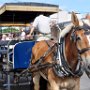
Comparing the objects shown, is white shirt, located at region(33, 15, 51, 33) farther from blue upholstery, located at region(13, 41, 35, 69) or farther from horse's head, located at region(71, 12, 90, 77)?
horse's head, located at region(71, 12, 90, 77)

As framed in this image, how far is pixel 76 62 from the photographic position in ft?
16.4

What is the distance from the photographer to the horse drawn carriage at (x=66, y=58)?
176 inches

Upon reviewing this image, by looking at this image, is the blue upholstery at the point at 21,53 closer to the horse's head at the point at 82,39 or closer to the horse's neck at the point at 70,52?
the horse's neck at the point at 70,52

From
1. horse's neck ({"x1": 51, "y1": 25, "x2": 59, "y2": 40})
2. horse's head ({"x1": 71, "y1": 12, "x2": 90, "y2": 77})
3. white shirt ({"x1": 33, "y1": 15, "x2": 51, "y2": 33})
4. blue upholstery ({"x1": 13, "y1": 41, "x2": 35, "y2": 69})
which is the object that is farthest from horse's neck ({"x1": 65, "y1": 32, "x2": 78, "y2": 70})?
blue upholstery ({"x1": 13, "y1": 41, "x2": 35, "y2": 69})

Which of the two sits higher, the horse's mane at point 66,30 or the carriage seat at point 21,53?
the horse's mane at point 66,30

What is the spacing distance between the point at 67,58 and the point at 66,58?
0.02 m

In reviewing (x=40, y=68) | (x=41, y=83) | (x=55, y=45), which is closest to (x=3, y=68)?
(x=41, y=83)

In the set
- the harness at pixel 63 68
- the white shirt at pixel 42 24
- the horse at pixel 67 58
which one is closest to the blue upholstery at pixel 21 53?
the white shirt at pixel 42 24

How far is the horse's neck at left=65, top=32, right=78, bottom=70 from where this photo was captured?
16.0ft

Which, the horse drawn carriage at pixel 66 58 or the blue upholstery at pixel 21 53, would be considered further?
the blue upholstery at pixel 21 53

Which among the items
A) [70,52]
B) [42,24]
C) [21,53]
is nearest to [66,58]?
[70,52]

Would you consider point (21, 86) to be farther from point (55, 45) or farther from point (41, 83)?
point (55, 45)

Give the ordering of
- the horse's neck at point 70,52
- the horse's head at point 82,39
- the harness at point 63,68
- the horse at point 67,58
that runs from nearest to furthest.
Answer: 1. the horse's head at point 82,39
2. the horse at point 67,58
3. the horse's neck at point 70,52
4. the harness at point 63,68

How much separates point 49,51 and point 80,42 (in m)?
1.04
